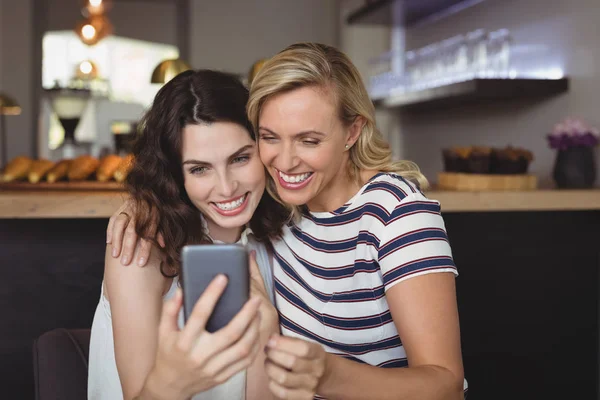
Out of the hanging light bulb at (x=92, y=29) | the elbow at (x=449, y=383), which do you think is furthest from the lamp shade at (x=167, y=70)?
→ the hanging light bulb at (x=92, y=29)

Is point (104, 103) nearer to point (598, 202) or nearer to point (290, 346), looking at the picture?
point (598, 202)

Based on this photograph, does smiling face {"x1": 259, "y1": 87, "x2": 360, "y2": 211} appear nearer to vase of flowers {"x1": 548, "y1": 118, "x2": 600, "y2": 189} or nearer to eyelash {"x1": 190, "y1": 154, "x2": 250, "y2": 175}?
eyelash {"x1": 190, "y1": 154, "x2": 250, "y2": 175}

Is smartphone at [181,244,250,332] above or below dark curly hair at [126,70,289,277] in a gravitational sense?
below

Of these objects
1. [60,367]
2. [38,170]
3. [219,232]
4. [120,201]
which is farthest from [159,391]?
[38,170]

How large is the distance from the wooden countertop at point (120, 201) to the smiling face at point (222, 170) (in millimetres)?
649

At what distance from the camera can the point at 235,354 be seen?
86 centimetres

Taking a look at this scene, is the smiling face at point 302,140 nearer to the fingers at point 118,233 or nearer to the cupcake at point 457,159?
the fingers at point 118,233

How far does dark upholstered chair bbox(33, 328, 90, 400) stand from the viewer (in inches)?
56.1

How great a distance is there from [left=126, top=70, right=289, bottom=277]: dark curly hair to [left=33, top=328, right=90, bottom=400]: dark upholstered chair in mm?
282

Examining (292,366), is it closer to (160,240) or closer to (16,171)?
(160,240)

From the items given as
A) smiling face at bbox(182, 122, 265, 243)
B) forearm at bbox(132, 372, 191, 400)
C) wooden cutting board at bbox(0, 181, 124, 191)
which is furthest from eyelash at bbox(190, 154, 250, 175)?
wooden cutting board at bbox(0, 181, 124, 191)

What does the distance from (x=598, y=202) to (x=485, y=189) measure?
36 cm

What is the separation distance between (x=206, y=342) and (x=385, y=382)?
1.27 ft

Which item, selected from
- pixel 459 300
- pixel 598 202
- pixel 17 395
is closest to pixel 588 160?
pixel 598 202
